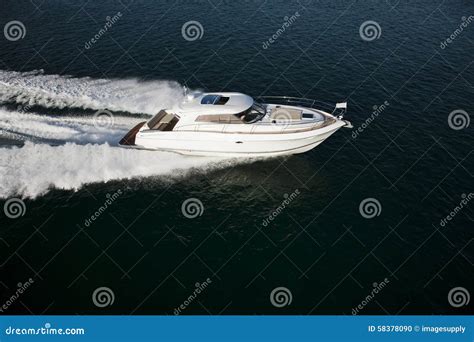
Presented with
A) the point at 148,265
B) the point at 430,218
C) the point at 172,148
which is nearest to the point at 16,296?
the point at 148,265

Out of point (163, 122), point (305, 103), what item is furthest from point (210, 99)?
point (305, 103)

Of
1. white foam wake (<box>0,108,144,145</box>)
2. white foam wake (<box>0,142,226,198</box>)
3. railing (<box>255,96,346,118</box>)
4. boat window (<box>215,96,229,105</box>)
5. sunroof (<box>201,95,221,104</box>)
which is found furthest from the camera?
railing (<box>255,96,346,118</box>)

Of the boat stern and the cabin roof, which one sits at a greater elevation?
the cabin roof

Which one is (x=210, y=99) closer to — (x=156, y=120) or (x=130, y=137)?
(x=156, y=120)

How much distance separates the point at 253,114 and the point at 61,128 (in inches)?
529

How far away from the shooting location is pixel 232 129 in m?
28.6

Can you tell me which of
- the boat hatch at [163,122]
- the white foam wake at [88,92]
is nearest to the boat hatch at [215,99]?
the boat hatch at [163,122]

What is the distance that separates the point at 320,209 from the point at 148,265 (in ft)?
34.8

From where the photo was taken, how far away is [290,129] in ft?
93.6

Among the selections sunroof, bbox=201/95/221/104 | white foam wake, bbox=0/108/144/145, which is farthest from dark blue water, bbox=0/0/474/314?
sunroof, bbox=201/95/221/104

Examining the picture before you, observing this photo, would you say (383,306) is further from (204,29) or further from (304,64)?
(204,29)

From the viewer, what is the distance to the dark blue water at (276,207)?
72.8 ft

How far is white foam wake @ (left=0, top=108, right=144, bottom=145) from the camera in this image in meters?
30.0

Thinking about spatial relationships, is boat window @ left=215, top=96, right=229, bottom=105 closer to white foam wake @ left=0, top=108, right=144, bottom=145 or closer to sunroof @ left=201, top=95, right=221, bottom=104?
sunroof @ left=201, top=95, right=221, bottom=104
